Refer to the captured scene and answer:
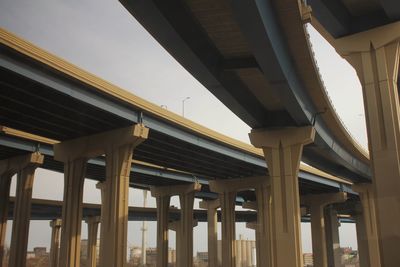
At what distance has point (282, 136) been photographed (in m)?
30.2

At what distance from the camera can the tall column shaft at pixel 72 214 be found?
3053 cm

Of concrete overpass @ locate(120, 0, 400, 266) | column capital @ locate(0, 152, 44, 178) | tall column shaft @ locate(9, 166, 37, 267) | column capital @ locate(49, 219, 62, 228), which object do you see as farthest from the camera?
column capital @ locate(49, 219, 62, 228)

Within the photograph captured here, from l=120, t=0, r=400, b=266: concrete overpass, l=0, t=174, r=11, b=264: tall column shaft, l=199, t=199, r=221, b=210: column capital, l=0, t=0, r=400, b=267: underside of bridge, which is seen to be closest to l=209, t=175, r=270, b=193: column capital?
l=0, t=0, r=400, b=267: underside of bridge

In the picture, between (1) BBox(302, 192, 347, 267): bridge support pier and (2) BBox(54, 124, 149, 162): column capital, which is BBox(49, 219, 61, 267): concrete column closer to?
(1) BBox(302, 192, 347, 267): bridge support pier

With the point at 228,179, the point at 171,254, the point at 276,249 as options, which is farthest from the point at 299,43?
the point at 171,254

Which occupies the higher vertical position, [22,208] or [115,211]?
[22,208]

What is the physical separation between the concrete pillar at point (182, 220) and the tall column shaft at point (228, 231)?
3.83m

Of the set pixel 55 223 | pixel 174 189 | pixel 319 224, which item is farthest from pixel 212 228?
pixel 55 223

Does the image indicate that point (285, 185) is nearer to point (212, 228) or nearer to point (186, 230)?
point (186, 230)

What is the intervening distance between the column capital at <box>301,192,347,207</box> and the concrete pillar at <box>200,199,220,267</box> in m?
13.3

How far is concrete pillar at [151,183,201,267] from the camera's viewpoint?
175 feet

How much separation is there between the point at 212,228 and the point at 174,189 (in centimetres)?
1600

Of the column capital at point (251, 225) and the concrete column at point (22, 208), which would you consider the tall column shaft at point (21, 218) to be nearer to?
the concrete column at point (22, 208)

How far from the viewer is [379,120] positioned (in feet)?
61.6
